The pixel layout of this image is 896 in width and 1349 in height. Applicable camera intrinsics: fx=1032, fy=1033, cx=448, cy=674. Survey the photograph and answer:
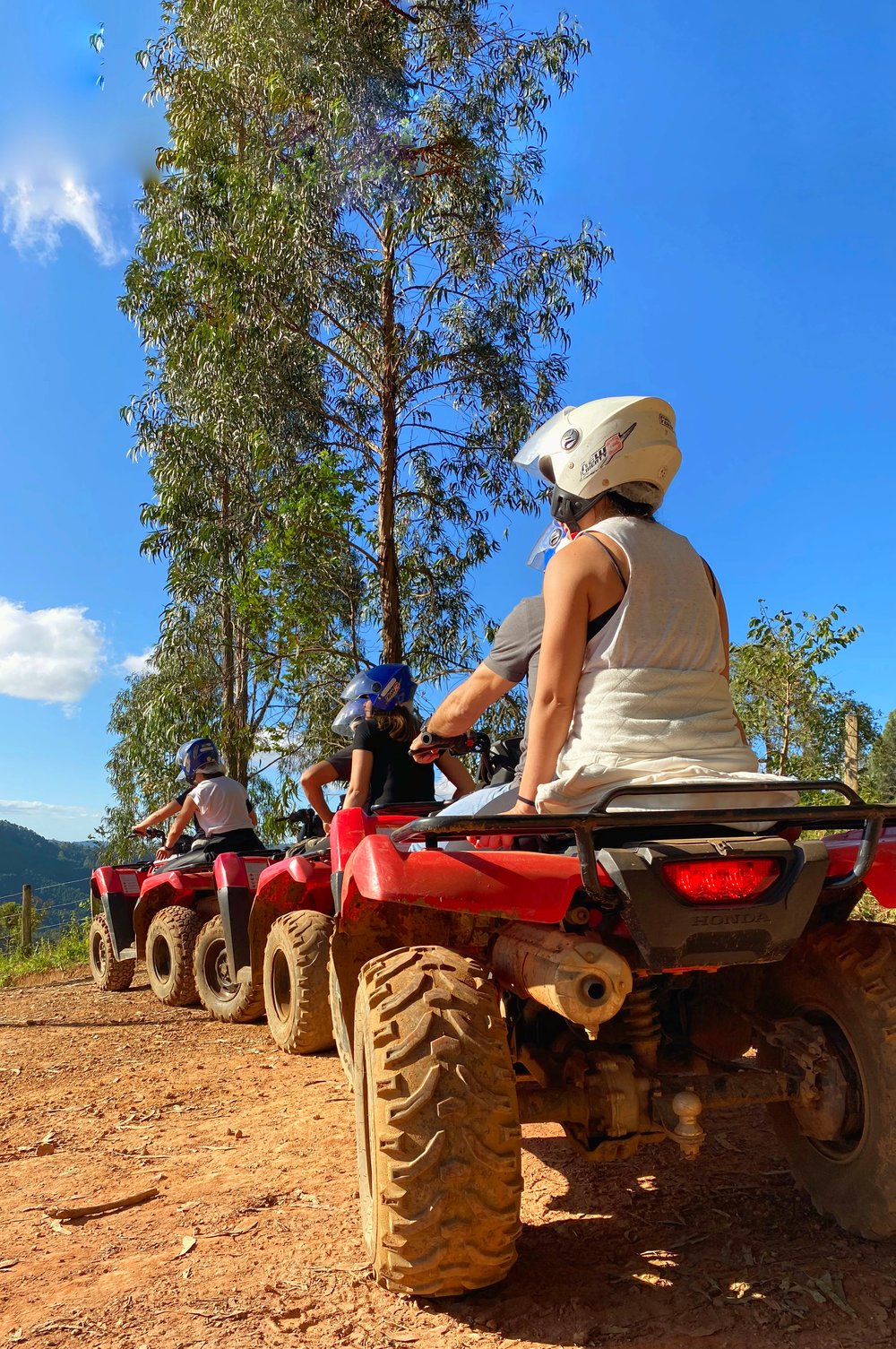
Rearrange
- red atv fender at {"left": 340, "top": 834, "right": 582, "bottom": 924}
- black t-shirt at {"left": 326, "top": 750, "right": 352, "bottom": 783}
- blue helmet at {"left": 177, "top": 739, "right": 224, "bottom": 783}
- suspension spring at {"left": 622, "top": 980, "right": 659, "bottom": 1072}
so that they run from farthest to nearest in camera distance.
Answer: blue helmet at {"left": 177, "top": 739, "right": 224, "bottom": 783} < black t-shirt at {"left": 326, "top": 750, "right": 352, "bottom": 783} < suspension spring at {"left": 622, "top": 980, "right": 659, "bottom": 1072} < red atv fender at {"left": 340, "top": 834, "right": 582, "bottom": 924}

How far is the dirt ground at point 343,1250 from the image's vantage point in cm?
220

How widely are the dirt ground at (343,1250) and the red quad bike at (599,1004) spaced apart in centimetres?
19

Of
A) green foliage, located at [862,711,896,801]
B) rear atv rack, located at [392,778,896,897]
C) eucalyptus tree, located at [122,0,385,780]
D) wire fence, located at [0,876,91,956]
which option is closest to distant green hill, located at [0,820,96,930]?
green foliage, located at [862,711,896,801]

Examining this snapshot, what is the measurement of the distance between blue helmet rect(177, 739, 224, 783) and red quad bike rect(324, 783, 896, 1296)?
6139 mm

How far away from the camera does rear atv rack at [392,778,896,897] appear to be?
2076 mm

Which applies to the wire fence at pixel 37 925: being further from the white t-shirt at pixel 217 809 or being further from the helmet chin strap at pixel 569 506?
the helmet chin strap at pixel 569 506

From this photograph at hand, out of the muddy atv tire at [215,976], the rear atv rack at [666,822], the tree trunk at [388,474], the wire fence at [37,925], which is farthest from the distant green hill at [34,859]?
the rear atv rack at [666,822]

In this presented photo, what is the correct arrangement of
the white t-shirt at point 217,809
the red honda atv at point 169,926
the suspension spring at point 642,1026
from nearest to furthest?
the suspension spring at point 642,1026 < the red honda atv at point 169,926 < the white t-shirt at point 217,809

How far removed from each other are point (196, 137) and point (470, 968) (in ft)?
58.4

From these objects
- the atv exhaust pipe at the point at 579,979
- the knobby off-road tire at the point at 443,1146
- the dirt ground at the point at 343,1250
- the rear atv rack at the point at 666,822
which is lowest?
the dirt ground at the point at 343,1250

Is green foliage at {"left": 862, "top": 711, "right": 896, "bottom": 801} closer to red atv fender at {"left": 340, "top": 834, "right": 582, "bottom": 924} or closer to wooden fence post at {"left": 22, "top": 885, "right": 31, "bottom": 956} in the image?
wooden fence post at {"left": 22, "top": 885, "right": 31, "bottom": 956}

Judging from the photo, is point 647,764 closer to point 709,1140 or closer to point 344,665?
point 709,1140

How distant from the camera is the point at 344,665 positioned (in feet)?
50.5

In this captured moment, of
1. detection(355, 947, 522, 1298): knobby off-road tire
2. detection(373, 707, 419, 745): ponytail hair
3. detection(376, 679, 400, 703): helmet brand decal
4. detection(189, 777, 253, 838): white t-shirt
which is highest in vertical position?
detection(376, 679, 400, 703): helmet brand decal
